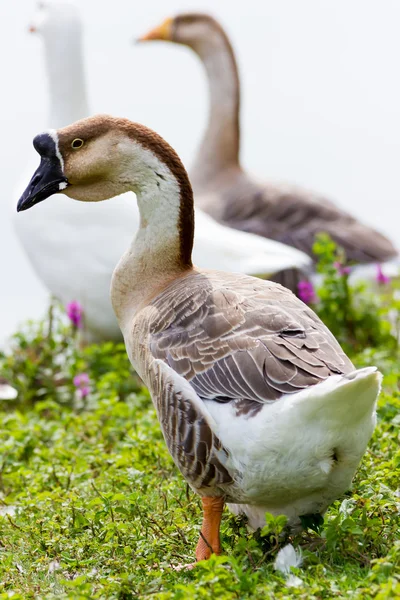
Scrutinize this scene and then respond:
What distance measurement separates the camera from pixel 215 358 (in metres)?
3.45

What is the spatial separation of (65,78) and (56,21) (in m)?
0.62

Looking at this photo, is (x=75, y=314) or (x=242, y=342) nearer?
(x=242, y=342)

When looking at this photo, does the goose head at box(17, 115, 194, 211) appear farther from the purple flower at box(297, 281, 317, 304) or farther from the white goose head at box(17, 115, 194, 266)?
the purple flower at box(297, 281, 317, 304)

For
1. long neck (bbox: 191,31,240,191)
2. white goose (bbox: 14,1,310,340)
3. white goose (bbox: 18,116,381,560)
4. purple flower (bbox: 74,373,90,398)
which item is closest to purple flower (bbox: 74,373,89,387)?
purple flower (bbox: 74,373,90,398)

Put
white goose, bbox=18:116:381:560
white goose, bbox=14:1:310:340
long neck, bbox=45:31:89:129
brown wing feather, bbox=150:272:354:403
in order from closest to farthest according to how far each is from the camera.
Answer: white goose, bbox=18:116:381:560 < brown wing feather, bbox=150:272:354:403 < white goose, bbox=14:1:310:340 < long neck, bbox=45:31:89:129

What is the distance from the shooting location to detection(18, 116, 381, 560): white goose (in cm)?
315

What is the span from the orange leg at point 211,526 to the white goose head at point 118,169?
116 cm

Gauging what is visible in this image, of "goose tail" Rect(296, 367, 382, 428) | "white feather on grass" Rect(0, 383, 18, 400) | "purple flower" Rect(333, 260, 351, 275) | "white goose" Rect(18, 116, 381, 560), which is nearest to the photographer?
"goose tail" Rect(296, 367, 382, 428)

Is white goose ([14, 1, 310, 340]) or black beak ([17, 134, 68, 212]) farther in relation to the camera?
white goose ([14, 1, 310, 340])

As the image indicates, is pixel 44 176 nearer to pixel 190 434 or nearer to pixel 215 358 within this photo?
pixel 215 358

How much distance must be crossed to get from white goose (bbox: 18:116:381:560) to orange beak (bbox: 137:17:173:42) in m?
7.18

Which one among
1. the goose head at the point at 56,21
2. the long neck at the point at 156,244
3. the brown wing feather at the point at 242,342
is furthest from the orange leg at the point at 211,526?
the goose head at the point at 56,21

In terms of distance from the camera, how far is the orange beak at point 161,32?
10867mm

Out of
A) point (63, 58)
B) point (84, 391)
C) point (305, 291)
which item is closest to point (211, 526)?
point (84, 391)
